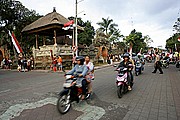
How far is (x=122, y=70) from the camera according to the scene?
227 inches

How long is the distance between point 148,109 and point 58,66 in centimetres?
1297

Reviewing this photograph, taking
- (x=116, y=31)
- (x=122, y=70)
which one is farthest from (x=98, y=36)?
(x=122, y=70)

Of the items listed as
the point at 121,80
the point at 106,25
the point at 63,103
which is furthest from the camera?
the point at 106,25

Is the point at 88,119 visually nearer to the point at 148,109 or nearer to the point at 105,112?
the point at 105,112

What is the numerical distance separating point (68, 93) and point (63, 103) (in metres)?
0.30

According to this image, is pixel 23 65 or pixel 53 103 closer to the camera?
pixel 53 103

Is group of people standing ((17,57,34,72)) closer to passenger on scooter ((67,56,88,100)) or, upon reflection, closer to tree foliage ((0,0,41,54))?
tree foliage ((0,0,41,54))

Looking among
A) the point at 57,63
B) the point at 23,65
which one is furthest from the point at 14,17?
the point at 57,63

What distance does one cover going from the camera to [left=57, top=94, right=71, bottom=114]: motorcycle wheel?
4.11 m

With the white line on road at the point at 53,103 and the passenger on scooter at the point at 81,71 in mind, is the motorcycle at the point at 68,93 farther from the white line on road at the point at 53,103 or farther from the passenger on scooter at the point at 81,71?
the white line on road at the point at 53,103

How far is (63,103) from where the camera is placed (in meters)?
4.25

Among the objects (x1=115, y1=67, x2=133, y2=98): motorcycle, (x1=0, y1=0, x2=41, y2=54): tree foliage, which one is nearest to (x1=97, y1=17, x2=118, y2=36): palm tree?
(x1=0, y1=0, x2=41, y2=54): tree foliage

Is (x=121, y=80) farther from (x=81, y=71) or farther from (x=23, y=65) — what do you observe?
(x=23, y=65)

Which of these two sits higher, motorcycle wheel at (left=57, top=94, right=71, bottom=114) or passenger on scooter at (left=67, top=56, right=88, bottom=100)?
passenger on scooter at (left=67, top=56, right=88, bottom=100)
